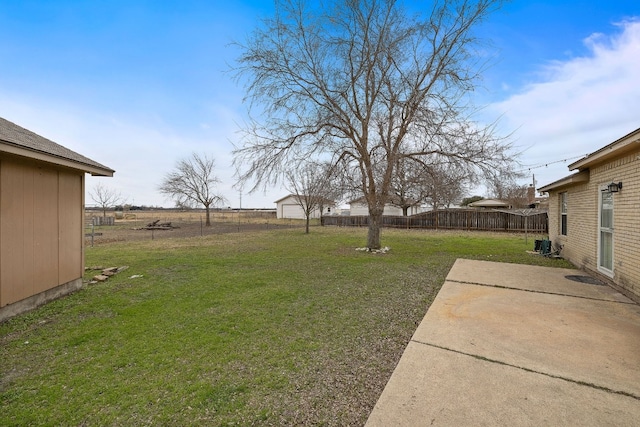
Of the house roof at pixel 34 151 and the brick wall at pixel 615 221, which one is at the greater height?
the house roof at pixel 34 151

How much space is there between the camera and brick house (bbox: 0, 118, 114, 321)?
12.7 ft

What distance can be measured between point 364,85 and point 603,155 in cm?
658

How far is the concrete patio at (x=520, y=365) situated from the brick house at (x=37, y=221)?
5120 millimetres

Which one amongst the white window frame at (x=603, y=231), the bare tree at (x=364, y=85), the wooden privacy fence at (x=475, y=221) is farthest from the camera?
the wooden privacy fence at (x=475, y=221)

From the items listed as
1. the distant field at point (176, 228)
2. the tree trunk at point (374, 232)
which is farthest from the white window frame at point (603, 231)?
the distant field at point (176, 228)

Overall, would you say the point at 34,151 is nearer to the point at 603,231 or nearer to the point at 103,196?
the point at 603,231

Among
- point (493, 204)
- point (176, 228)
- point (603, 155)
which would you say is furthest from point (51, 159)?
point (493, 204)

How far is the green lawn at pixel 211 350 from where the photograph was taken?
208cm

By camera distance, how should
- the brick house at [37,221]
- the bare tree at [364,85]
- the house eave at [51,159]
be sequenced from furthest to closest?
the bare tree at [364,85]
the brick house at [37,221]
the house eave at [51,159]

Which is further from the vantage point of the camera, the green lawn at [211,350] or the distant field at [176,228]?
the distant field at [176,228]

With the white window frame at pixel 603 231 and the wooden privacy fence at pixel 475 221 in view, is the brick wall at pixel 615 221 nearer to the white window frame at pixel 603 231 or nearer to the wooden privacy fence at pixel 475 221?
the white window frame at pixel 603 231

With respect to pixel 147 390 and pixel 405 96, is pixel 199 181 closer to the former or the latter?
pixel 405 96

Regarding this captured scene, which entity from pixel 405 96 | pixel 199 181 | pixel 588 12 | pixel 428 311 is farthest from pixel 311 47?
pixel 199 181

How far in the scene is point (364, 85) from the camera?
952cm
